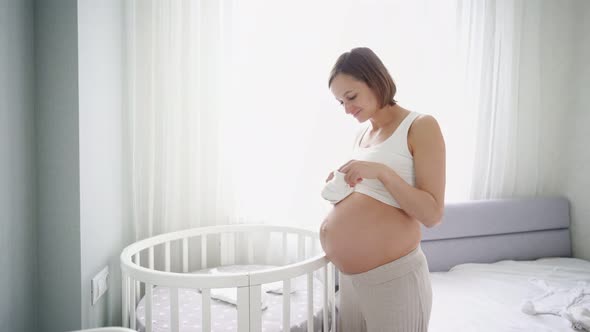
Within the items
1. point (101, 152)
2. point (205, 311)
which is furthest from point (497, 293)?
point (101, 152)

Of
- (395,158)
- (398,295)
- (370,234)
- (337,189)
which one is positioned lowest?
(398,295)

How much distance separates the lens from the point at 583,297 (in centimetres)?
154

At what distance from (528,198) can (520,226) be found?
0.23 m

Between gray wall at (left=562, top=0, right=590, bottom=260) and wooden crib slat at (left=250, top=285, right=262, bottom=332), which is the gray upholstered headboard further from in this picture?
wooden crib slat at (left=250, top=285, right=262, bottom=332)

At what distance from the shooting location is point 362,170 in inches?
38.7

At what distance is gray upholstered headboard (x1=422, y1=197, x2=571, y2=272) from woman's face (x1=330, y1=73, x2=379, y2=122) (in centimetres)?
114

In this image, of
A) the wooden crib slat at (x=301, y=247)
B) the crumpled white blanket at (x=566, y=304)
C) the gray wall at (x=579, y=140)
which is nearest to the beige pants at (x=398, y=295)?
the wooden crib slat at (x=301, y=247)

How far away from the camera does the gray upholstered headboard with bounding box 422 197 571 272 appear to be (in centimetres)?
202

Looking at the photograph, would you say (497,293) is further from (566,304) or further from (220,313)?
(220,313)

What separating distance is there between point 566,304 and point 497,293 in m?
0.27

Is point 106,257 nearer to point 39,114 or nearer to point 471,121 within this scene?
point 39,114

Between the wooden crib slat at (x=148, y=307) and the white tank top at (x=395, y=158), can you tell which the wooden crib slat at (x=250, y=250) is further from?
the white tank top at (x=395, y=158)

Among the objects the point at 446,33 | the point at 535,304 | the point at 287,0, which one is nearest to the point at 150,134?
the point at 287,0

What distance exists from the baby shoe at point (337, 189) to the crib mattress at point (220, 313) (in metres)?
0.53
